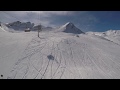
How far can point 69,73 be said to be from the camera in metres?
5.36

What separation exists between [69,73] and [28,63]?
250cm
